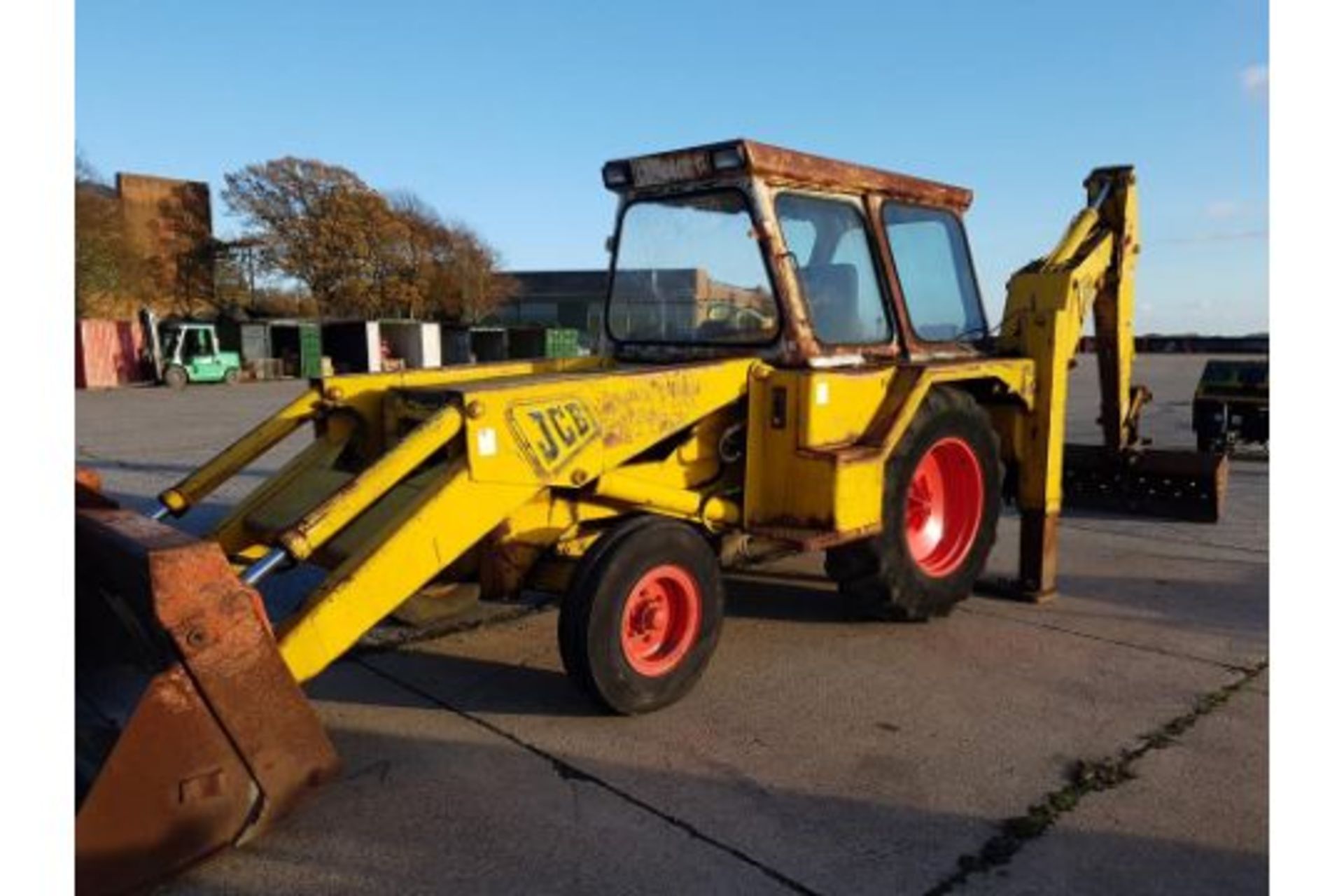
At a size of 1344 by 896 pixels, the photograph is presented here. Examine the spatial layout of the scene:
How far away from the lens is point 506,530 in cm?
394

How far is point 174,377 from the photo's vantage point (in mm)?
28672

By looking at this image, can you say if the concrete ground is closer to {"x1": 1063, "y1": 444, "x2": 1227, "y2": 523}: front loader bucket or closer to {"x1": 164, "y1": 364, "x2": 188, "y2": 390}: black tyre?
{"x1": 1063, "y1": 444, "x2": 1227, "y2": 523}: front loader bucket

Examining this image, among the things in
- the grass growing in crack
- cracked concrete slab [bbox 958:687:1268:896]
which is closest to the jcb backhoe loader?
the grass growing in crack

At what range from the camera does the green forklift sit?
2872 centimetres

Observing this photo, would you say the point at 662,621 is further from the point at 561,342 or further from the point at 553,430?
the point at 561,342

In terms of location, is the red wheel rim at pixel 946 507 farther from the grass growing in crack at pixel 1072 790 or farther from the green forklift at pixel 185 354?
the green forklift at pixel 185 354

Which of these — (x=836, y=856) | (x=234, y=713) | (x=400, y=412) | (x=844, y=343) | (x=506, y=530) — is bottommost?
(x=836, y=856)

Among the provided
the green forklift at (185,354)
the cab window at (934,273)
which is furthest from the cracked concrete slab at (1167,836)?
the green forklift at (185,354)

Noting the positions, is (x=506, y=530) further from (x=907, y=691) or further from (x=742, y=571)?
(x=742, y=571)

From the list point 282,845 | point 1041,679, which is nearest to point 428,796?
point 282,845

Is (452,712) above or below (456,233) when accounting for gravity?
below

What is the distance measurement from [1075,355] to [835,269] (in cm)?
192

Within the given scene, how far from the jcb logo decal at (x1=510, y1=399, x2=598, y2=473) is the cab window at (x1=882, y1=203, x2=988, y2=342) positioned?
2156 millimetres

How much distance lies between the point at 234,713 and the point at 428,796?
83 centimetres
